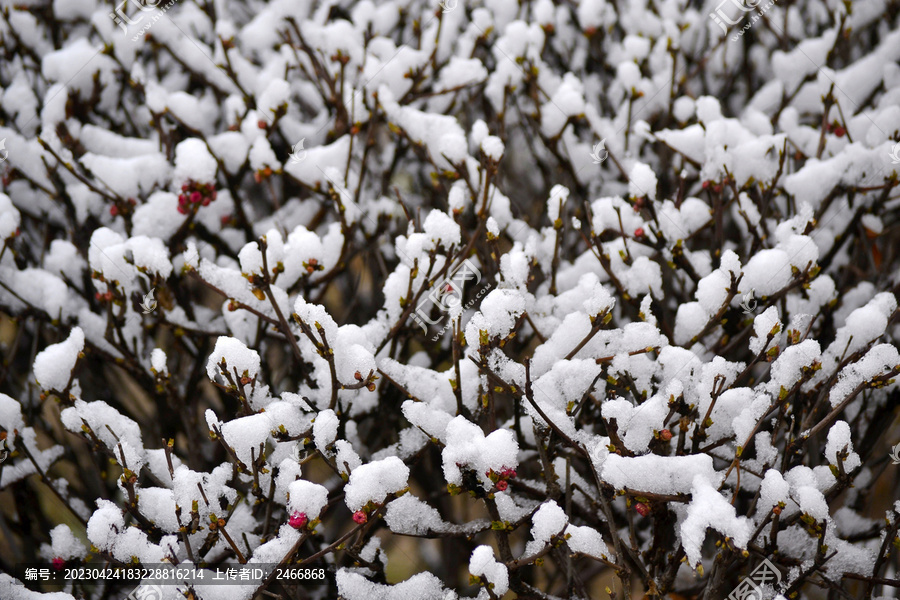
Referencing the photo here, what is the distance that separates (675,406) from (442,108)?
237cm

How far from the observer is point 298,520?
1.74 metres

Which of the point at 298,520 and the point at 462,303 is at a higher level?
the point at 462,303

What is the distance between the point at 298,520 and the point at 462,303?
3.40ft

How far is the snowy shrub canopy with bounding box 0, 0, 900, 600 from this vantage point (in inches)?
73.4

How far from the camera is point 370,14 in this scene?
3.73m

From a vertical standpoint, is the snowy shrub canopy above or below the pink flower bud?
above

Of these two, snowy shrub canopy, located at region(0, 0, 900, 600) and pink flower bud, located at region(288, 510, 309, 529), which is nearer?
pink flower bud, located at region(288, 510, 309, 529)

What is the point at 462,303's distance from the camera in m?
2.39

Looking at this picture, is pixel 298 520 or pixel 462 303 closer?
pixel 298 520

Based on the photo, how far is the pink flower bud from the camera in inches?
68.6

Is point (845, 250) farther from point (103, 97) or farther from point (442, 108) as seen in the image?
point (103, 97)

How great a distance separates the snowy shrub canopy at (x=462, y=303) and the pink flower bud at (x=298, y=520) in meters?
0.02

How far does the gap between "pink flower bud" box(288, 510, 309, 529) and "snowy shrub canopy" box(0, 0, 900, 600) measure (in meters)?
0.02

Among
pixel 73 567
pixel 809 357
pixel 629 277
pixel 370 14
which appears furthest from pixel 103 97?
pixel 809 357
